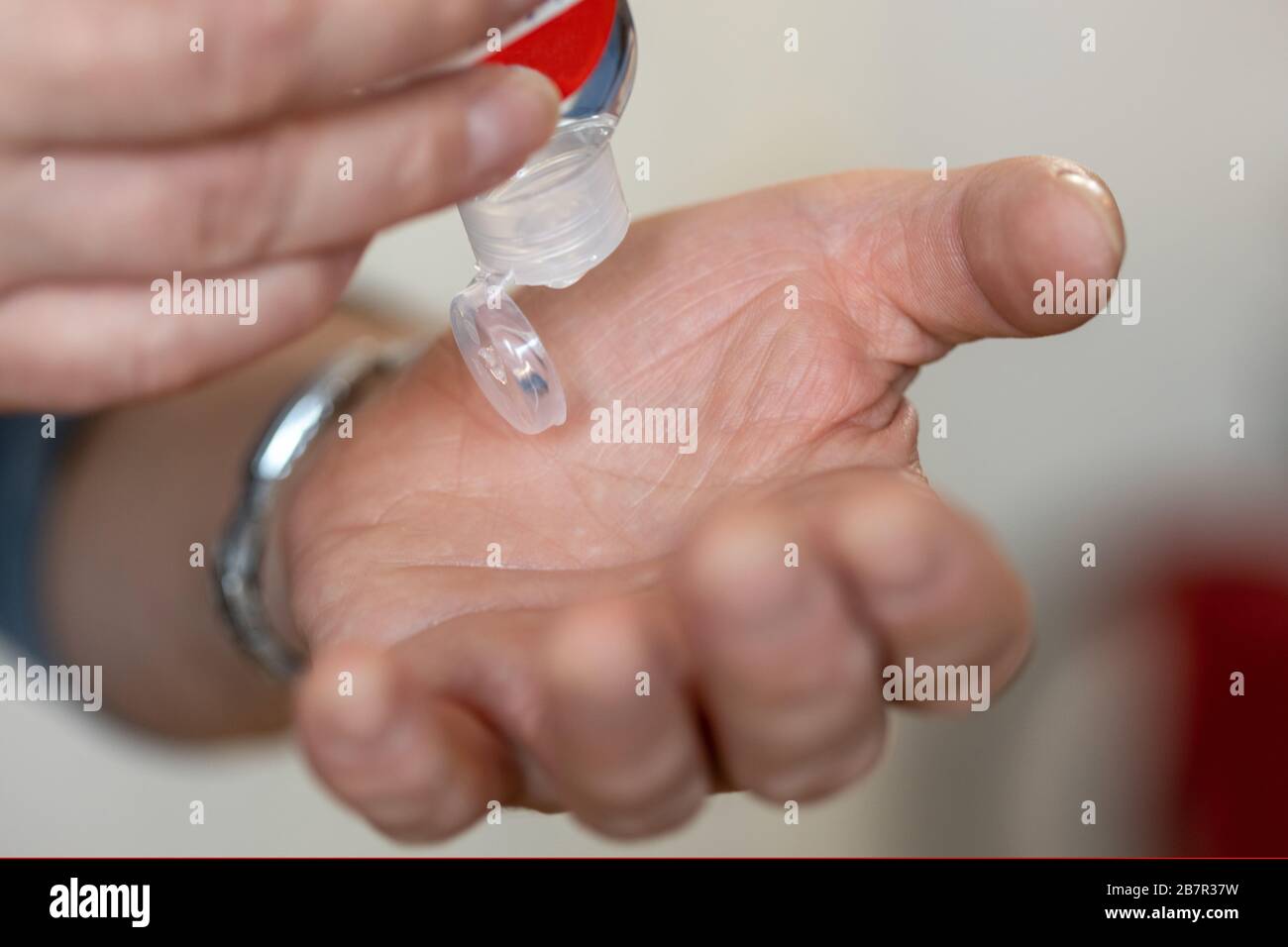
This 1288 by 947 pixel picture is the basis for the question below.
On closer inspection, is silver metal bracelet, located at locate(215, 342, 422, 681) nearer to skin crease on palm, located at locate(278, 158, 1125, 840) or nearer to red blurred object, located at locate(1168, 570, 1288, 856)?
skin crease on palm, located at locate(278, 158, 1125, 840)

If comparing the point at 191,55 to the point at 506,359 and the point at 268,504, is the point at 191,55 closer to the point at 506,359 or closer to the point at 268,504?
the point at 506,359

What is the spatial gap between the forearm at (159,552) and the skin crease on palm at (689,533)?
16 cm

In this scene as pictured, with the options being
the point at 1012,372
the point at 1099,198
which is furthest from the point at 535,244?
the point at 1012,372

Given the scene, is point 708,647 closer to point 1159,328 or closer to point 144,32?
point 144,32

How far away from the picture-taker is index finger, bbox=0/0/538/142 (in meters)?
0.38

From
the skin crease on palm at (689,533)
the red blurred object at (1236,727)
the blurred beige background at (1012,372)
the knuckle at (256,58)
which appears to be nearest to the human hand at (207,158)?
the knuckle at (256,58)

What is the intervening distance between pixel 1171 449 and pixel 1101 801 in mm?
312

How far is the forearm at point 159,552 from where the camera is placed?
715 mm

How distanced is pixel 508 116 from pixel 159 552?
44cm

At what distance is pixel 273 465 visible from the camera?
0.67m

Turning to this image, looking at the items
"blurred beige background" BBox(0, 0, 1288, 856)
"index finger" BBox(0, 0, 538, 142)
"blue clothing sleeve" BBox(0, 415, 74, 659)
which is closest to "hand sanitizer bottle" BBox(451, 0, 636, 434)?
"index finger" BBox(0, 0, 538, 142)

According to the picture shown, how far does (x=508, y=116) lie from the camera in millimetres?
435

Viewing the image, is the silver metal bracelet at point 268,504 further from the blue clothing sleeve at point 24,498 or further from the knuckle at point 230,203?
the knuckle at point 230,203

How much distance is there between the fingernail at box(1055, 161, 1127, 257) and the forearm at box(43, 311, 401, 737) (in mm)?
473
